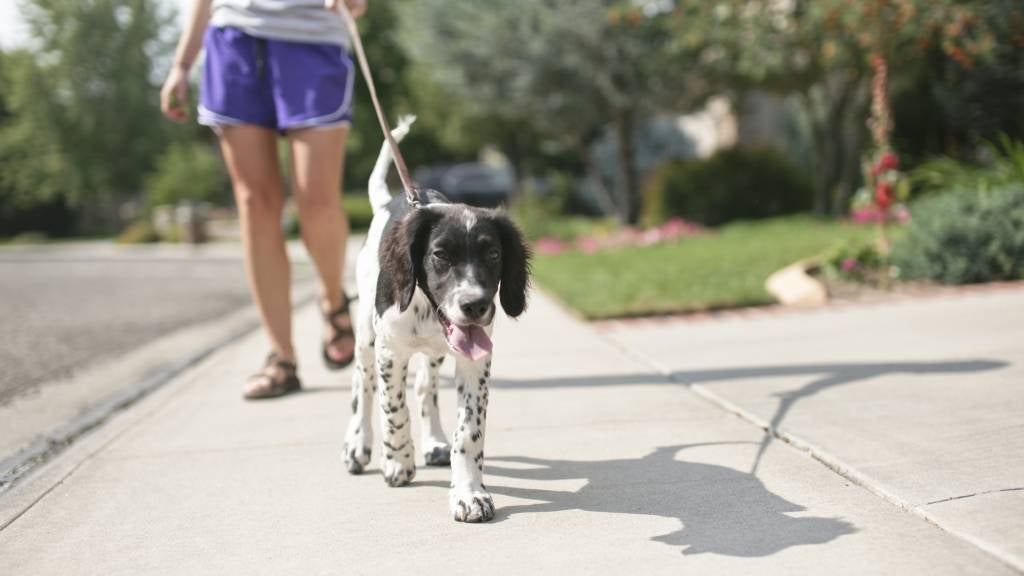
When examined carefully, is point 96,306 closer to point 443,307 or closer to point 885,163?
point 885,163

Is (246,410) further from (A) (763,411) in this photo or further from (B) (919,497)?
(B) (919,497)

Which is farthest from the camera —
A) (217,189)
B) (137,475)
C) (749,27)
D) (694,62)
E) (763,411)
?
(217,189)

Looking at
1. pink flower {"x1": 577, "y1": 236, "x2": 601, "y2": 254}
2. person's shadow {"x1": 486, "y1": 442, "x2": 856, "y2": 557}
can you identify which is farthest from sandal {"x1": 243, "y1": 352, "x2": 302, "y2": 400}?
pink flower {"x1": 577, "y1": 236, "x2": 601, "y2": 254}

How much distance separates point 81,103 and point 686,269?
120 feet

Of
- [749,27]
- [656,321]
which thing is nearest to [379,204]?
[656,321]

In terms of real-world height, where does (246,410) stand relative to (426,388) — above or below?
below

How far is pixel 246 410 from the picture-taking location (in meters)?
4.49

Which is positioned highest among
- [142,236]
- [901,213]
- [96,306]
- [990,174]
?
[990,174]

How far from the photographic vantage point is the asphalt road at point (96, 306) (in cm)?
648

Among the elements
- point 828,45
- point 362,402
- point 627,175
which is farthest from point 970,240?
point 627,175

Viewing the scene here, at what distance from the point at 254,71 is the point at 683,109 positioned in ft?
46.6

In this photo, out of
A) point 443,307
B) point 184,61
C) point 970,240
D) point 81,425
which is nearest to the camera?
point 443,307

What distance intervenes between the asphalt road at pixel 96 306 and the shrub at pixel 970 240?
6314 millimetres

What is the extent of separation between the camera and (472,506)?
286 cm
